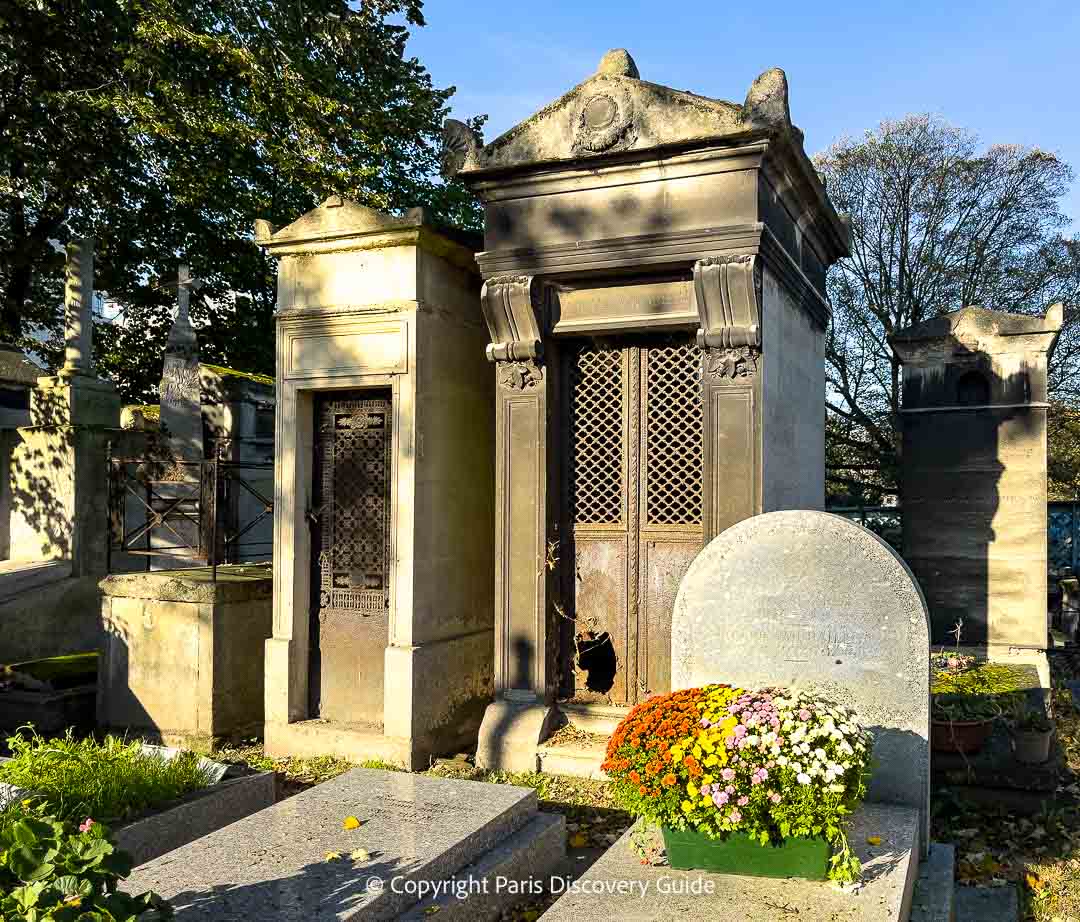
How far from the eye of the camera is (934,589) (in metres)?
8.99

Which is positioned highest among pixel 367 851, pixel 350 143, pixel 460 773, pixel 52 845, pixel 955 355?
pixel 350 143

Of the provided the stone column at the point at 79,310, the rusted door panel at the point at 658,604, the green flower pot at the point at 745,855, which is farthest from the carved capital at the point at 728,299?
the stone column at the point at 79,310

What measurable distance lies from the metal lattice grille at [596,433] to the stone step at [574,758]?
62.5 inches

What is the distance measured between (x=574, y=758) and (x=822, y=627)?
2540 mm

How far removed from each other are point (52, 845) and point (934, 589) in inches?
315

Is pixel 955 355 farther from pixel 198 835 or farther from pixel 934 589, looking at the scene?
pixel 198 835

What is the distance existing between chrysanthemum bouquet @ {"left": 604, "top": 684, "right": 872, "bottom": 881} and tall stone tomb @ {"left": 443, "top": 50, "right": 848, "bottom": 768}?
8.26ft

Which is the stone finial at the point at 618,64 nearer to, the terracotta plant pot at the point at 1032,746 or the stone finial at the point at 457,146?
the stone finial at the point at 457,146

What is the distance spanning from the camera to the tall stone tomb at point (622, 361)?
6.09 m

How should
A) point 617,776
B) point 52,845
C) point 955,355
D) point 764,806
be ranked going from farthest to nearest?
point 955,355
point 617,776
point 764,806
point 52,845

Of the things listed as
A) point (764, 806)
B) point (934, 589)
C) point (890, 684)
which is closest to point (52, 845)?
point (764, 806)

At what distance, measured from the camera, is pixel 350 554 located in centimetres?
726

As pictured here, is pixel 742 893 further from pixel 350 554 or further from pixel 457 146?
pixel 457 146

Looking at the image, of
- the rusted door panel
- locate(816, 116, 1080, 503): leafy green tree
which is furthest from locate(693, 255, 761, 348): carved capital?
locate(816, 116, 1080, 503): leafy green tree
